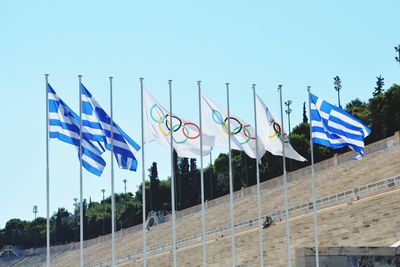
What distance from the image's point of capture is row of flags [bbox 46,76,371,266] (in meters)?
23.3

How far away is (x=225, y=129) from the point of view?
26141mm

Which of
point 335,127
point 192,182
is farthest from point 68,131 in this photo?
point 192,182

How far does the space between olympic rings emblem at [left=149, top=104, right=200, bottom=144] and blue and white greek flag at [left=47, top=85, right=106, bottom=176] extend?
2.19m

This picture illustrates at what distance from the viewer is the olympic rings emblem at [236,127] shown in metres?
26.0

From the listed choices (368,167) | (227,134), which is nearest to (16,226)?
(368,167)

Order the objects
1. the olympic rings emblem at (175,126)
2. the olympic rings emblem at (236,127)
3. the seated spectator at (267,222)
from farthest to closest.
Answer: the seated spectator at (267,222) < the olympic rings emblem at (236,127) < the olympic rings emblem at (175,126)

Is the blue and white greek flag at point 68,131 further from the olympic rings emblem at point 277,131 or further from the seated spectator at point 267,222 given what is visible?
the seated spectator at point 267,222

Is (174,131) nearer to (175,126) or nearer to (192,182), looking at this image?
(175,126)

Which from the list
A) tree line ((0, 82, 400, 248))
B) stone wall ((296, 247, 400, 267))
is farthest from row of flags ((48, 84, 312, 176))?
tree line ((0, 82, 400, 248))

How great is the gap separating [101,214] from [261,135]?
229 feet

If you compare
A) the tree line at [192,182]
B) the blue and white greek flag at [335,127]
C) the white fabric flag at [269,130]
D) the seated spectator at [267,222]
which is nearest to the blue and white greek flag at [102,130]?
the white fabric flag at [269,130]

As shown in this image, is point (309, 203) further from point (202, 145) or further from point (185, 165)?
point (185, 165)

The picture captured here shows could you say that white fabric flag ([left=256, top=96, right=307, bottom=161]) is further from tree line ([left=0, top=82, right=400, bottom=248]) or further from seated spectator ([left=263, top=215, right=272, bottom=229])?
tree line ([left=0, top=82, right=400, bottom=248])

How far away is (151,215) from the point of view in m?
69.6
